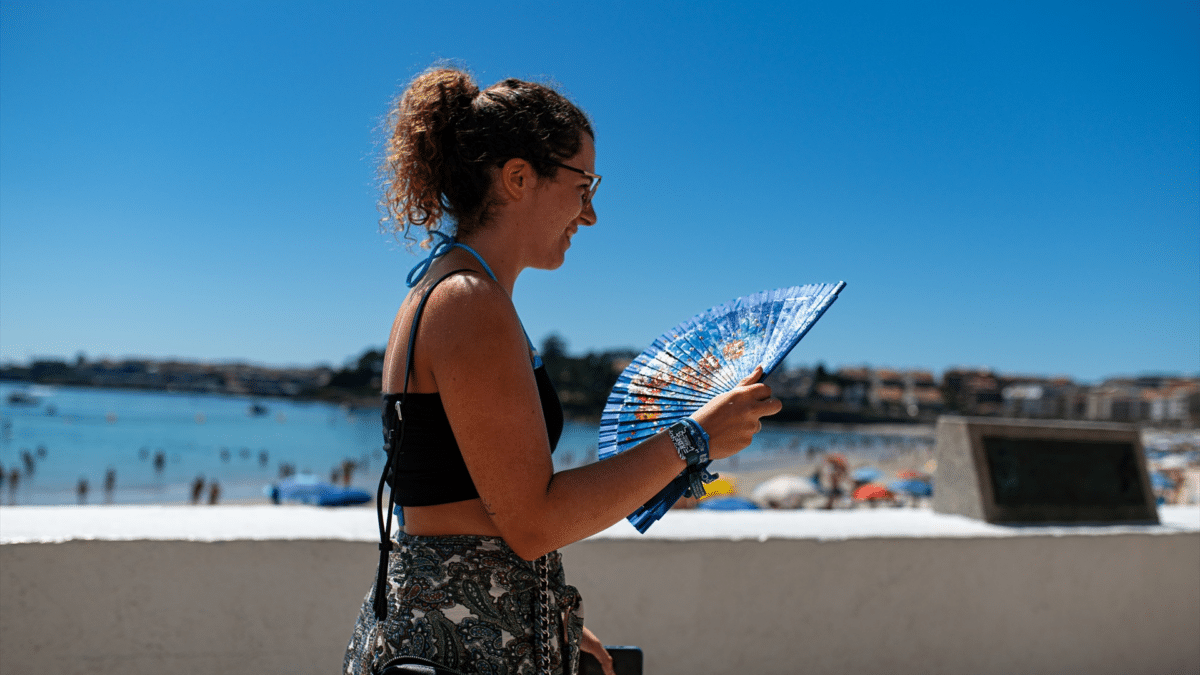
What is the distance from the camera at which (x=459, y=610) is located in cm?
104

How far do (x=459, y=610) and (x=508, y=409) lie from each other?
300 mm

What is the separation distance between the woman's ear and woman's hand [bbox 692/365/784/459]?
41 cm

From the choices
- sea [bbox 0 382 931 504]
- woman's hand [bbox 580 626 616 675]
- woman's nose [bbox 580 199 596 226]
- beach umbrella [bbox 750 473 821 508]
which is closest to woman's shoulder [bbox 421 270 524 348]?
woman's nose [bbox 580 199 596 226]

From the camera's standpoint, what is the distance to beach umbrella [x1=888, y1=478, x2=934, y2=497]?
2441cm

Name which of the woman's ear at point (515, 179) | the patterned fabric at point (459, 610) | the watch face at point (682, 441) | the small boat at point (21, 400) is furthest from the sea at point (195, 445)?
the watch face at point (682, 441)

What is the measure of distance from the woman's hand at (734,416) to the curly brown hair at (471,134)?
41 cm

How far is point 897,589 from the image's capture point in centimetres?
300

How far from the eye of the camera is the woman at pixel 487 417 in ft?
3.18

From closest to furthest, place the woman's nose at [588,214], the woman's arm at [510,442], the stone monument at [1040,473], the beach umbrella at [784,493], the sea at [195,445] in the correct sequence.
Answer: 1. the woman's arm at [510,442]
2. the woman's nose at [588,214]
3. the stone monument at [1040,473]
4. the beach umbrella at [784,493]
5. the sea at [195,445]

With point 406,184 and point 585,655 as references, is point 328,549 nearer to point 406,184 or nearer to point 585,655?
point 585,655

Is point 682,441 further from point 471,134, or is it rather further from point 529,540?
point 471,134

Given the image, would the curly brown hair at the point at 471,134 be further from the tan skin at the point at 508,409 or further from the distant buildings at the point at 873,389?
the distant buildings at the point at 873,389

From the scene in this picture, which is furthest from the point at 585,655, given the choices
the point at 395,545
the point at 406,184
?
the point at 406,184

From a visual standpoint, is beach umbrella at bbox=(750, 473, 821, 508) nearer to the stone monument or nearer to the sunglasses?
the stone monument
